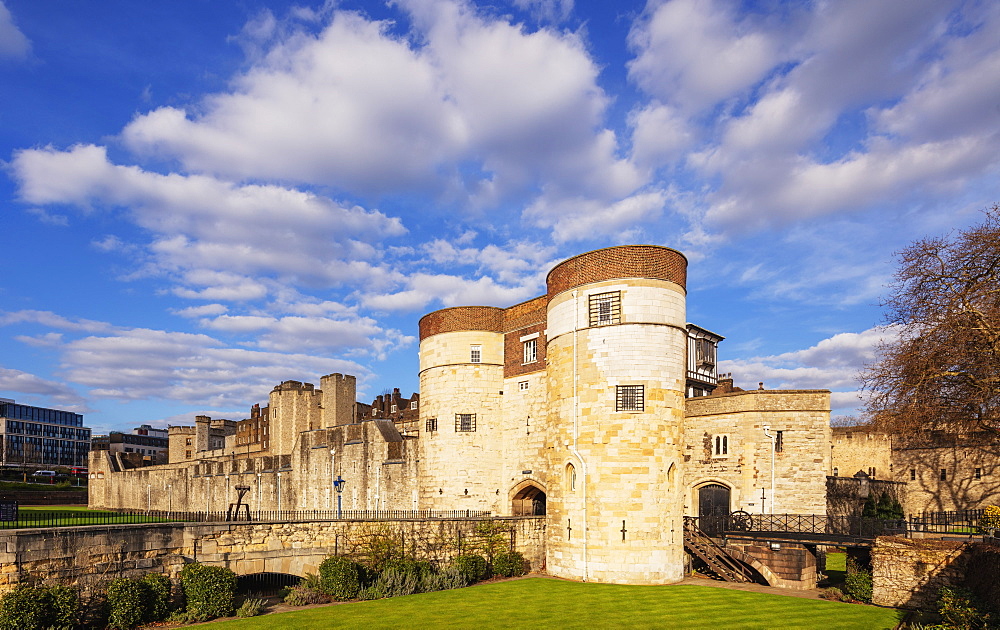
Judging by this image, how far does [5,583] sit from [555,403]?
2082 cm

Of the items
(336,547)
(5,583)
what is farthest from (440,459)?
(5,583)

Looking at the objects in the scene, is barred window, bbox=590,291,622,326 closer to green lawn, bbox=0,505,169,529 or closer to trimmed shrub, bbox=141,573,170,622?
trimmed shrub, bbox=141,573,170,622

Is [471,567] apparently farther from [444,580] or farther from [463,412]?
[463,412]

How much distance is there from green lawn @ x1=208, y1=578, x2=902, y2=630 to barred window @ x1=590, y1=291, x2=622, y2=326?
11.0m

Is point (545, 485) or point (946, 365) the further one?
point (545, 485)

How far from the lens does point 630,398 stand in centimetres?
2772

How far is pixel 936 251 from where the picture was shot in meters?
22.6

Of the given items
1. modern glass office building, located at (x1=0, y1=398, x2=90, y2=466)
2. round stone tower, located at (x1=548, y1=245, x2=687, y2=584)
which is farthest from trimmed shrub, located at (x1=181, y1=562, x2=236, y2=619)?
modern glass office building, located at (x1=0, y1=398, x2=90, y2=466)

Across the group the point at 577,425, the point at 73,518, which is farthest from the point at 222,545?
the point at 577,425

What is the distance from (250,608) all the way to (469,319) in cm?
1990

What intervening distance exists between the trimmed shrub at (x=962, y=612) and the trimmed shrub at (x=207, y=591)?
20.8 m

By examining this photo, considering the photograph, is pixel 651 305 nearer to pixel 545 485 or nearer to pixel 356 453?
pixel 545 485

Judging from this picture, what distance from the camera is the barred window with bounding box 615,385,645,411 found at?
90.5 feet

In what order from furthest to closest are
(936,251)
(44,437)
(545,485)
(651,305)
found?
(44,437), (545,485), (651,305), (936,251)
